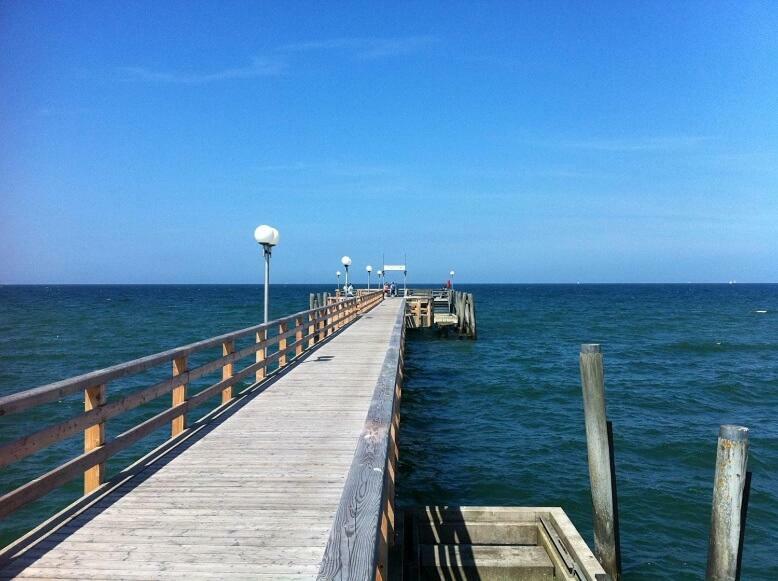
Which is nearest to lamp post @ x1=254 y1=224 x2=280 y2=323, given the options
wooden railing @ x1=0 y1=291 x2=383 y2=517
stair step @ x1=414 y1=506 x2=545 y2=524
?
wooden railing @ x1=0 y1=291 x2=383 y2=517

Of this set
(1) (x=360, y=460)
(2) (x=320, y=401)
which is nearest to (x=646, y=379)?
(2) (x=320, y=401)

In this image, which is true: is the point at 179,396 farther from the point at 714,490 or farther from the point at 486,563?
the point at 714,490

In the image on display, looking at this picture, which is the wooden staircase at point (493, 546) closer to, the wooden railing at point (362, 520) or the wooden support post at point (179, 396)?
the wooden railing at point (362, 520)

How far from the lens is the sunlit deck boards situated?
344 cm

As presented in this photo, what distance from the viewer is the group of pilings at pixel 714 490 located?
5.18 meters

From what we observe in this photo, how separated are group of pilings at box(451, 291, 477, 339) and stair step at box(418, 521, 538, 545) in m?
25.5

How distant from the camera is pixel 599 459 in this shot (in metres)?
6.76

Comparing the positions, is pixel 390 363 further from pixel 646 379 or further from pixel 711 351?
pixel 711 351

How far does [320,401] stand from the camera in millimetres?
8070

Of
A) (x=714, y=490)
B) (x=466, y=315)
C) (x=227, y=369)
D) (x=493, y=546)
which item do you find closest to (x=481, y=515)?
(x=493, y=546)

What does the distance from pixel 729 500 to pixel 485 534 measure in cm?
239

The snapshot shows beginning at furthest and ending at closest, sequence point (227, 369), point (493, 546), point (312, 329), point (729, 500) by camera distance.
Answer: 1. point (312, 329)
2. point (227, 369)
3. point (493, 546)
4. point (729, 500)

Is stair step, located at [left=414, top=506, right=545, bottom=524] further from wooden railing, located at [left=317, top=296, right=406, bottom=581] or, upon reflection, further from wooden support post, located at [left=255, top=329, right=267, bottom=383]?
wooden support post, located at [left=255, top=329, right=267, bottom=383]

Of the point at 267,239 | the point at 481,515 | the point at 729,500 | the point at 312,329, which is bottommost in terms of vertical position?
the point at 481,515
